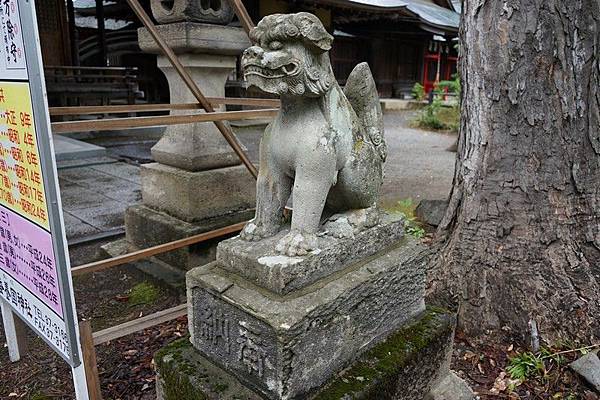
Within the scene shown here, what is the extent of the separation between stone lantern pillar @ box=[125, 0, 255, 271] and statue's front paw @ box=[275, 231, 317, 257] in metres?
1.73

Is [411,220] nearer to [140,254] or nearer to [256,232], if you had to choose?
[140,254]

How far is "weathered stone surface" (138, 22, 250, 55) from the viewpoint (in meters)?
3.18

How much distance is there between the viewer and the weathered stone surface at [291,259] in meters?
1.62

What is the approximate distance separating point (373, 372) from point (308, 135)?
93 centimetres

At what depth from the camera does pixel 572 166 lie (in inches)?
107

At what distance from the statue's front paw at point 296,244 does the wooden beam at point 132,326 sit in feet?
4.11

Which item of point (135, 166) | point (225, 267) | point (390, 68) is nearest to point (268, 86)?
point (225, 267)

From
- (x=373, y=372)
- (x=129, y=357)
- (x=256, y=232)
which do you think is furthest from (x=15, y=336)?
(x=373, y=372)

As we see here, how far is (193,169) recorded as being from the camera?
342 cm

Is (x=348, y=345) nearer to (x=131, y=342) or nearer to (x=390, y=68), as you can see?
(x=131, y=342)

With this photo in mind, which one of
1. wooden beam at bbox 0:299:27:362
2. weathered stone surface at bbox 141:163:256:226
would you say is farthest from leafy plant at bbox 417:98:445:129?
wooden beam at bbox 0:299:27:362

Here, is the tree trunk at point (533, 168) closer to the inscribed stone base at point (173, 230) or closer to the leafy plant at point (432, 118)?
the inscribed stone base at point (173, 230)

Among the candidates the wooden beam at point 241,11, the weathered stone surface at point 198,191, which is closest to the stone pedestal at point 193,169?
the weathered stone surface at point 198,191

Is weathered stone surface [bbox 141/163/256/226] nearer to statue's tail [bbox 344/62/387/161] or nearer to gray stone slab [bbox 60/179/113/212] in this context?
statue's tail [bbox 344/62/387/161]
